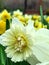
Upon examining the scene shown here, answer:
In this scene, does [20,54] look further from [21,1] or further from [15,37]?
[21,1]

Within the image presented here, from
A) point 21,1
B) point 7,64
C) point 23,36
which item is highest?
point 23,36

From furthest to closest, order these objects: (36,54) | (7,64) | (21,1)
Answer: (21,1), (7,64), (36,54)

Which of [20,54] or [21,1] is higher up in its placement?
[20,54]

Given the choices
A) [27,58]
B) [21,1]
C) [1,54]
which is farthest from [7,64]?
[21,1]

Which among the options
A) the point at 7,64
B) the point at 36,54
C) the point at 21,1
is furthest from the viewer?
the point at 21,1
